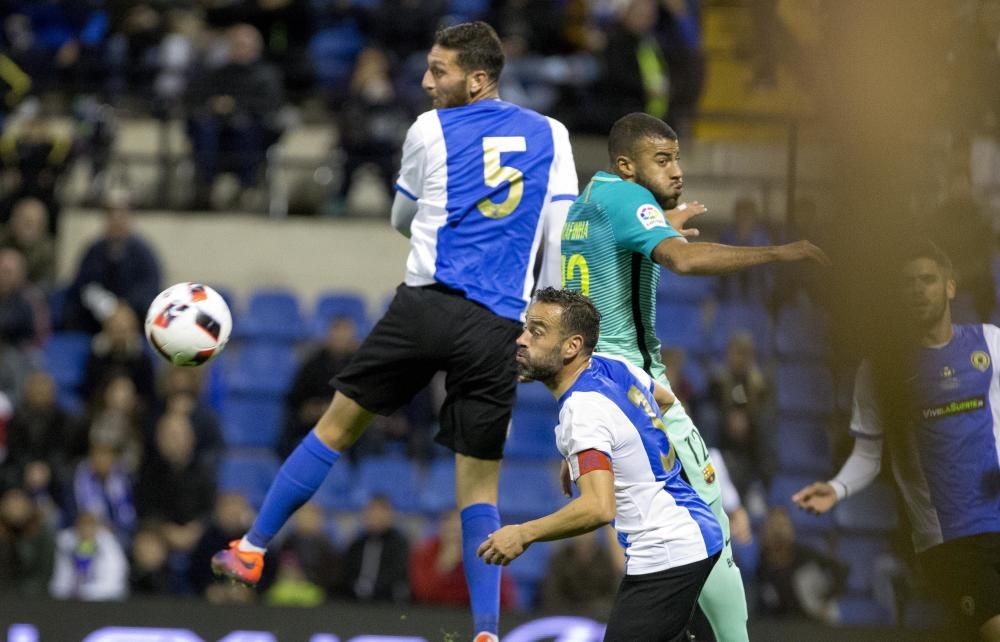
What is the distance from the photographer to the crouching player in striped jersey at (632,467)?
5371 millimetres

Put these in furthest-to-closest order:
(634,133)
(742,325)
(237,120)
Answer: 1. (237,120)
2. (742,325)
3. (634,133)

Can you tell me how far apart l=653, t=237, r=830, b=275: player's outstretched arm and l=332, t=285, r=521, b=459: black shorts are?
1.08 m

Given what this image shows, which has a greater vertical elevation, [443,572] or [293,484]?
[293,484]

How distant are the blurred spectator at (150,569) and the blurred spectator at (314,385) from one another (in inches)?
47.0

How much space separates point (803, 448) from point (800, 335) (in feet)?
2.43

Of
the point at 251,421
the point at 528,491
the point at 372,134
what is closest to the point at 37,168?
the point at 372,134

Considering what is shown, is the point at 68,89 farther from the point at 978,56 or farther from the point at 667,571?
the point at 667,571

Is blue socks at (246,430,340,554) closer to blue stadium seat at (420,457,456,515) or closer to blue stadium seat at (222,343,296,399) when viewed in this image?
blue stadium seat at (420,457,456,515)

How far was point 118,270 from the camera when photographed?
12.1m

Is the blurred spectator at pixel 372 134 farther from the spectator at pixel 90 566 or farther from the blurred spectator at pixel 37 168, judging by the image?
the spectator at pixel 90 566

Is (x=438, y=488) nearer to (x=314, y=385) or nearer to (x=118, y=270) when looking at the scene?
(x=314, y=385)

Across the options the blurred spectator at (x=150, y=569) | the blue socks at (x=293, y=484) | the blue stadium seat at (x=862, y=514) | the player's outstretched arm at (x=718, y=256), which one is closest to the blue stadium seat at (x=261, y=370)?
the blurred spectator at (x=150, y=569)

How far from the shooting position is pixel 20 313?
12383 mm

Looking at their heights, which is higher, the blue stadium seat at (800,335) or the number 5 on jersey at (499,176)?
the number 5 on jersey at (499,176)
